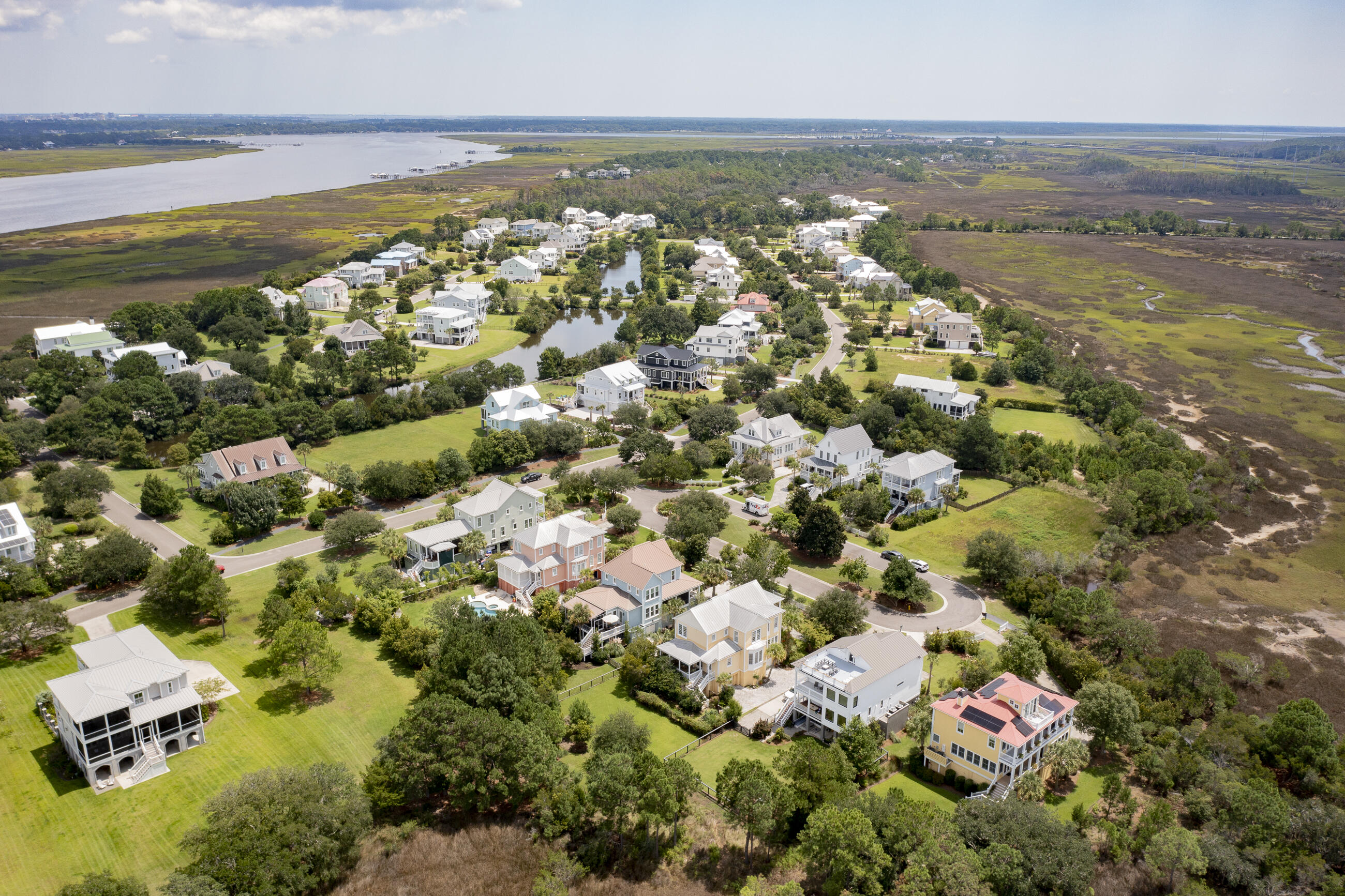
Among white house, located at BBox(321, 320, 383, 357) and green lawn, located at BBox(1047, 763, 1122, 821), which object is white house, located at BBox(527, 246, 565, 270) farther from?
green lawn, located at BBox(1047, 763, 1122, 821)

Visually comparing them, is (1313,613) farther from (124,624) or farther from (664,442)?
(124,624)

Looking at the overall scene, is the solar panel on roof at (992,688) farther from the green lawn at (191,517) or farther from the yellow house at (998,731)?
the green lawn at (191,517)

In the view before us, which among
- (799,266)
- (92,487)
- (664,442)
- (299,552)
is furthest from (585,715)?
(799,266)

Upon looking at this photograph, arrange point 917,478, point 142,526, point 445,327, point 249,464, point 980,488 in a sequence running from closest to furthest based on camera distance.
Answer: point 142,526
point 249,464
point 917,478
point 980,488
point 445,327

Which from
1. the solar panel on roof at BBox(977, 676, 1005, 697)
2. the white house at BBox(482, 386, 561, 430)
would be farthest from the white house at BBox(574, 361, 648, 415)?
the solar panel on roof at BBox(977, 676, 1005, 697)

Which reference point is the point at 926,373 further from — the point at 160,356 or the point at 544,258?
the point at 160,356

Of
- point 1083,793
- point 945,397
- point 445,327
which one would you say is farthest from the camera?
point 445,327

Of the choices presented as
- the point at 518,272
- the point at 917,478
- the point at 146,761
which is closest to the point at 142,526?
the point at 146,761
